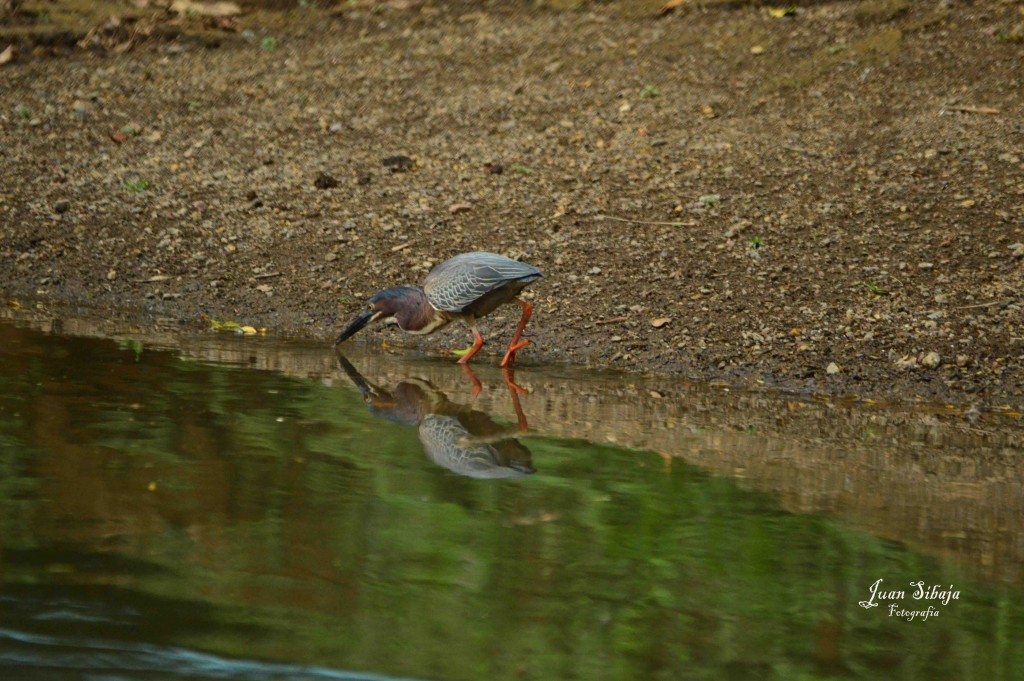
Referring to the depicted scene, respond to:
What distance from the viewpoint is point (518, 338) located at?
701 centimetres

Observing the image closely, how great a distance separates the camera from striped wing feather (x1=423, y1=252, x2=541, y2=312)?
6.78 m

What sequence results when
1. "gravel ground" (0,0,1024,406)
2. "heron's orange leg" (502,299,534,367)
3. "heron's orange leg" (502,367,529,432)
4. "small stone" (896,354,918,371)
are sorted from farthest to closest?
"gravel ground" (0,0,1024,406), "heron's orange leg" (502,299,534,367), "small stone" (896,354,918,371), "heron's orange leg" (502,367,529,432)

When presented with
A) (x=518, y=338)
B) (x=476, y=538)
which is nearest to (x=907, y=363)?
(x=518, y=338)

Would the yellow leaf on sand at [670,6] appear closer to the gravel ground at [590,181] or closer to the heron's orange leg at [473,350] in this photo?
the gravel ground at [590,181]

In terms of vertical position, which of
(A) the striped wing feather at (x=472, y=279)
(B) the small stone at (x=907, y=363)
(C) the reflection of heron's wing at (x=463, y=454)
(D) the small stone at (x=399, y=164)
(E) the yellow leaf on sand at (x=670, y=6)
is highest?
(E) the yellow leaf on sand at (x=670, y=6)

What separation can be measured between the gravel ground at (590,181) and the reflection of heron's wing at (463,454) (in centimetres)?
194

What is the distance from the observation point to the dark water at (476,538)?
3.05m

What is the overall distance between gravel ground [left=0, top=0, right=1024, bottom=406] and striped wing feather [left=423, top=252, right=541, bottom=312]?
55 cm

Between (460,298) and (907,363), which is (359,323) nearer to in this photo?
(460,298)

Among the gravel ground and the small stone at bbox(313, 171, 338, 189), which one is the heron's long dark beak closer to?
the gravel ground

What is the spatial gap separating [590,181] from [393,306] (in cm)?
293

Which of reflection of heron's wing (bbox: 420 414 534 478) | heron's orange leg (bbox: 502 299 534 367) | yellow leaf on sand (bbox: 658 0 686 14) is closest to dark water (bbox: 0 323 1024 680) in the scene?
reflection of heron's wing (bbox: 420 414 534 478)
